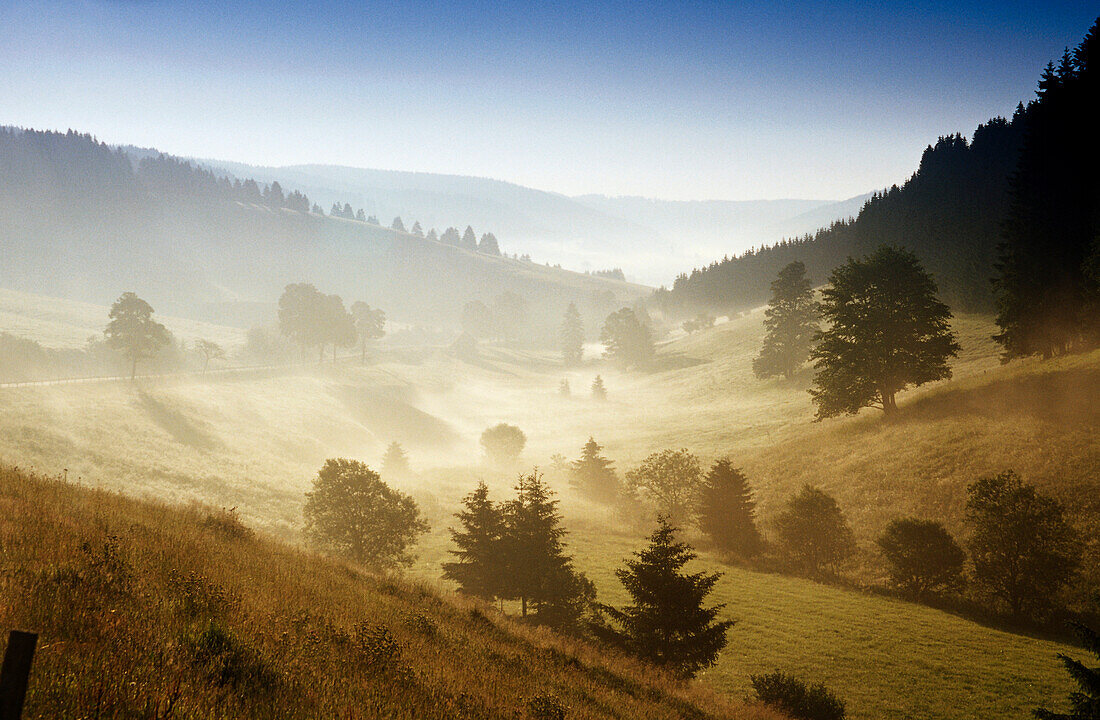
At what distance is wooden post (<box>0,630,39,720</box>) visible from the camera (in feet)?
9.01

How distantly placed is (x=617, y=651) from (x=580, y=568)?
14.1 meters

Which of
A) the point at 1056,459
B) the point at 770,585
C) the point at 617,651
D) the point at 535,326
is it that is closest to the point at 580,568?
the point at 770,585

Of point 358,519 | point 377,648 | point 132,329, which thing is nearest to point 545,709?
point 377,648

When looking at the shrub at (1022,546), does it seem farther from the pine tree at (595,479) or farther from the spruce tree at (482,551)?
the pine tree at (595,479)

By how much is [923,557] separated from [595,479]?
26.3 m

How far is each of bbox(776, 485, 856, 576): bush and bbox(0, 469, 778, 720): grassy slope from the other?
17.1 metres

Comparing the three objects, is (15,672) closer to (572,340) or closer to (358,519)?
(358,519)

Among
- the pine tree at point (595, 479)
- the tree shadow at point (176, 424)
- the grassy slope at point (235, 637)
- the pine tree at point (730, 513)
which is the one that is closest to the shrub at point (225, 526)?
the grassy slope at point (235, 637)

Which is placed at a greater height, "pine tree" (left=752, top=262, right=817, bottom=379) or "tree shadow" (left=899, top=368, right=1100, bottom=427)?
"pine tree" (left=752, top=262, right=817, bottom=379)

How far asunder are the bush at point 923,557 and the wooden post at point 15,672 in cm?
3071

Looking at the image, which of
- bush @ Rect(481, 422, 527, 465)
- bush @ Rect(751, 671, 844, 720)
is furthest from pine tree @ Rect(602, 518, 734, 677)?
bush @ Rect(481, 422, 527, 465)

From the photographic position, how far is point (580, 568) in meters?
28.3

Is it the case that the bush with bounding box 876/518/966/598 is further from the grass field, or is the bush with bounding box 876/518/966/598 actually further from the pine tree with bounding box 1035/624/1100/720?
the pine tree with bounding box 1035/624/1100/720

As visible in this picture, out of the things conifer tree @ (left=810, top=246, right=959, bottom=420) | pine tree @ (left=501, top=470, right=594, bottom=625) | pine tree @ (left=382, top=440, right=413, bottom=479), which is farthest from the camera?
pine tree @ (left=382, top=440, right=413, bottom=479)
